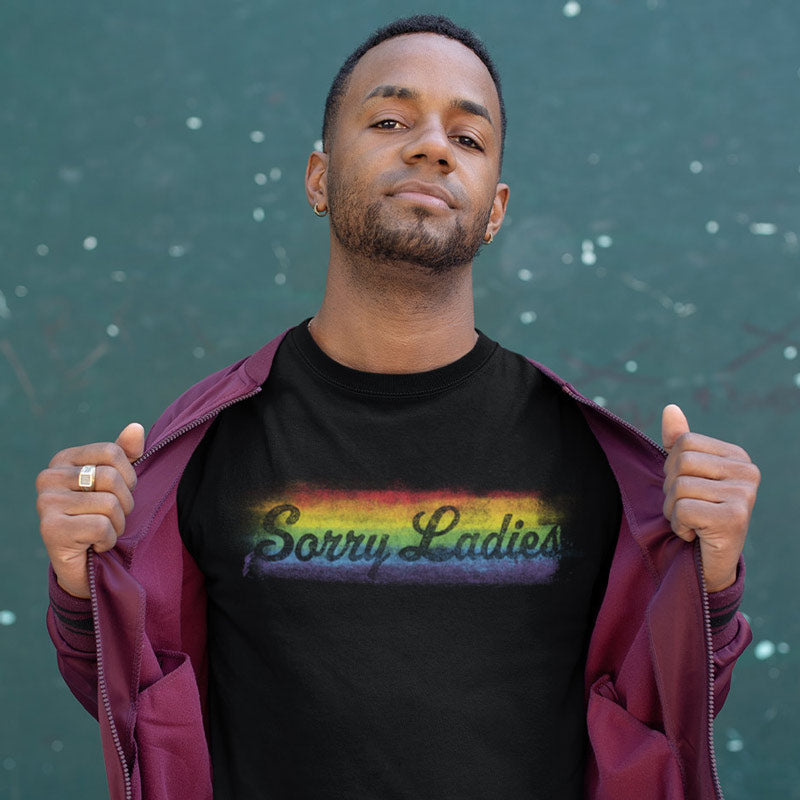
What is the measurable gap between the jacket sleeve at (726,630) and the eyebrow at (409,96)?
39.3 inches

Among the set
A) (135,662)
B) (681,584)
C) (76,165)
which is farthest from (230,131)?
(681,584)

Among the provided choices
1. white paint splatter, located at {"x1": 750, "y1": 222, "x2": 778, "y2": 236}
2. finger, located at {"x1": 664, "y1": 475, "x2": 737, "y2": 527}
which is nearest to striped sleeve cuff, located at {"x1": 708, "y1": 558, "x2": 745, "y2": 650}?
finger, located at {"x1": 664, "y1": 475, "x2": 737, "y2": 527}

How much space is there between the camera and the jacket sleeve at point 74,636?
1481 mm

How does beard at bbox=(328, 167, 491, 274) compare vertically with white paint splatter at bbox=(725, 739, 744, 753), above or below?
above

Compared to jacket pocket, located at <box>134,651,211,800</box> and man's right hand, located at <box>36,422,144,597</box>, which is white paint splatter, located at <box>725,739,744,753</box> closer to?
jacket pocket, located at <box>134,651,211,800</box>

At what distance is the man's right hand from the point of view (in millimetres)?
1414

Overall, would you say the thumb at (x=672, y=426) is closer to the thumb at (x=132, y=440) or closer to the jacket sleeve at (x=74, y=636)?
the thumb at (x=132, y=440)

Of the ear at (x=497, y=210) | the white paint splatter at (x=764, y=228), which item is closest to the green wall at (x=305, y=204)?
the white paint splatter at (x=764, y=228)

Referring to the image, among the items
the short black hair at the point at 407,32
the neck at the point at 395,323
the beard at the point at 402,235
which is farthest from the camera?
the short black hair at the point at 407,32

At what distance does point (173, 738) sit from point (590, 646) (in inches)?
29.5

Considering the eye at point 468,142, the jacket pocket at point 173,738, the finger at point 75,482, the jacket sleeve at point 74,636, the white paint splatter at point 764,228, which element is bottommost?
the jacket pocket at point 173,738

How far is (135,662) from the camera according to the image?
1499 mm

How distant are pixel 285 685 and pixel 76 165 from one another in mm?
1868

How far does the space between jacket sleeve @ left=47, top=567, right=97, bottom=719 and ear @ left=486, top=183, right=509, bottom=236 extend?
111cm
